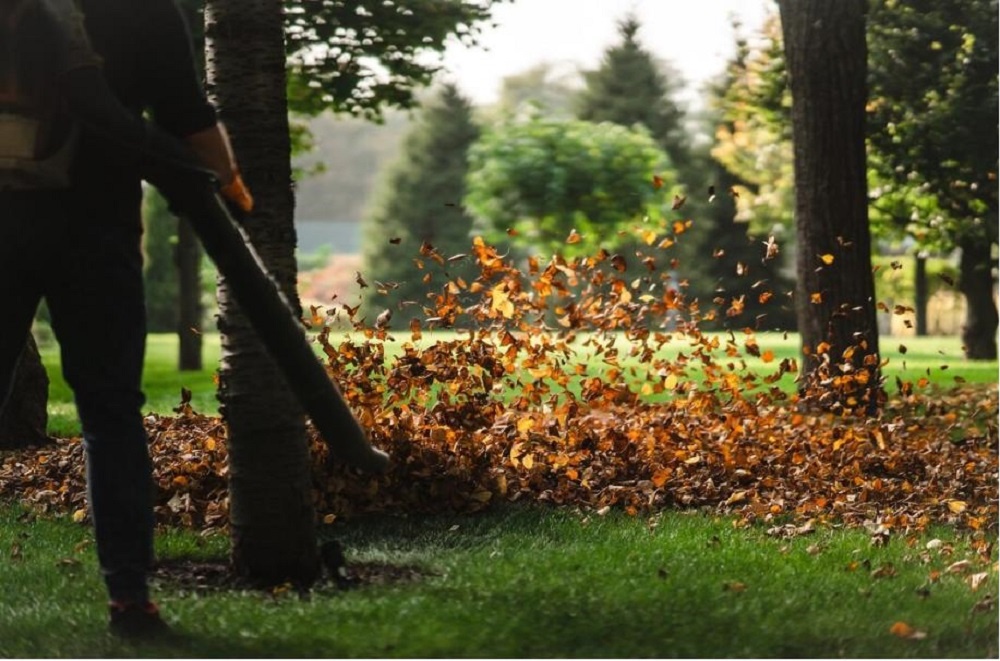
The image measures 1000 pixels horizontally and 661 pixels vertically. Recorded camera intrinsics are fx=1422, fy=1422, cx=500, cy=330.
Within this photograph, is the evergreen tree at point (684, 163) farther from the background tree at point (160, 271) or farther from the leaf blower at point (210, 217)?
the leaf blower at point (210, 217)

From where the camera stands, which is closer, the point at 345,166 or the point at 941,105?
the point at 941,105

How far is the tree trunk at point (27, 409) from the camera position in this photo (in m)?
9.06

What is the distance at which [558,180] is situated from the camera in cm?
3008

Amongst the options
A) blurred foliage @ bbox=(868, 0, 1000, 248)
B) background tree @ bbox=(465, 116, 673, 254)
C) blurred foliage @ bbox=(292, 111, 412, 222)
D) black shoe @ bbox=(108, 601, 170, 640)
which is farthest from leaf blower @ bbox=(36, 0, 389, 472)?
blurred foliage @ bbox=(292, 111, 412, 222)

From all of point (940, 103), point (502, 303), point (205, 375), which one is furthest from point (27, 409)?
point (940, 103)

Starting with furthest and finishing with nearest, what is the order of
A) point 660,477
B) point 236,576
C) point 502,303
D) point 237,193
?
point 502,303 → point 660,477 → point 236,576 → point 237,193

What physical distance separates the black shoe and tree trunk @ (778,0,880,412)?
670 cm

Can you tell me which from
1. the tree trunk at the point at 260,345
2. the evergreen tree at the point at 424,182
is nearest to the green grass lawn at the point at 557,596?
the tree trunk at the point at 260,345

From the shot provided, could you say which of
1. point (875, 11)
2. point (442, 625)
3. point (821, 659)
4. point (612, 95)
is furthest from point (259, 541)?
point (612, 95)

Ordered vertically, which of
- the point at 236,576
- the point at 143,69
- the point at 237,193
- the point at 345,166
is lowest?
the point at 236,576

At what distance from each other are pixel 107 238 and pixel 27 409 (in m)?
5.67

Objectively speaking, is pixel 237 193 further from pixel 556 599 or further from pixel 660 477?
pixel 660 477

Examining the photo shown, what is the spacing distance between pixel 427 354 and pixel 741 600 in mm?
2751

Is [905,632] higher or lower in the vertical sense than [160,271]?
lower
